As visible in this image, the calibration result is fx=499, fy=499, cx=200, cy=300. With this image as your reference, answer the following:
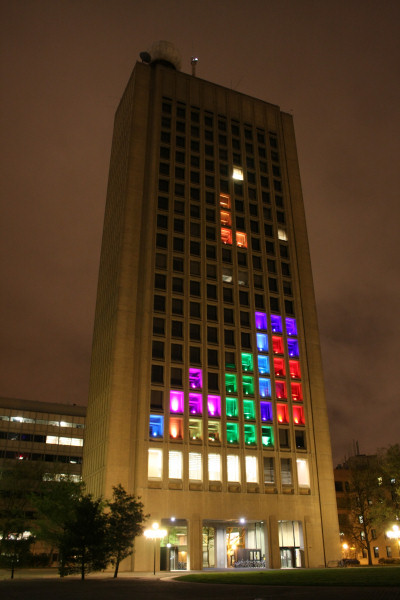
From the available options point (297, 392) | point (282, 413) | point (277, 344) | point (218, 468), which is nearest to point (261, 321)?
point (277, 344)

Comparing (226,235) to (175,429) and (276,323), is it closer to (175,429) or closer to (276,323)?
(276,323)

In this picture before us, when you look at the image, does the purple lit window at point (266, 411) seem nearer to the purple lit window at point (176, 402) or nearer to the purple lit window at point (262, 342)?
the purple lit window at point (262, 342)

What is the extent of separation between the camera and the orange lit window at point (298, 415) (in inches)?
2722

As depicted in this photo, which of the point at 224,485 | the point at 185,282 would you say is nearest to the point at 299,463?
the point at 224,485

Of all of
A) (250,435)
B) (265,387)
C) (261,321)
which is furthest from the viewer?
(261,321)

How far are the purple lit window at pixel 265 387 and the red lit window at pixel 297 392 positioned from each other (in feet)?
13.2

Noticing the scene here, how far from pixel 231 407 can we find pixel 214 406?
8.62ft

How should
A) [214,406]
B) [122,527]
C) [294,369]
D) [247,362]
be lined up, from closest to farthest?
[122,527] < [214,406] < [247,362] < [294,369]

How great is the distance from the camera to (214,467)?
61.7m

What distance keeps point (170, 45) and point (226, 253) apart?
142 feet

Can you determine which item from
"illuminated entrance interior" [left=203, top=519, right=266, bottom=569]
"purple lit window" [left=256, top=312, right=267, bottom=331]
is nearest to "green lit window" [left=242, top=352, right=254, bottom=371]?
"purple lit window" [left=256, top=312, right=267, bottom=331]

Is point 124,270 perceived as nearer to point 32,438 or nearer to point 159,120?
point 159,120

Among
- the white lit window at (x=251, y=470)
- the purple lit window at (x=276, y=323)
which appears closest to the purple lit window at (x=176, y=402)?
the white lit window at (x=251, y=470)

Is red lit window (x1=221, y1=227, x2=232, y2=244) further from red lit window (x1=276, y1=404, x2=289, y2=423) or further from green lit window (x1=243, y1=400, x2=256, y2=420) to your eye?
red lit window (x1=276, y1=404, x2=289, y2=423)
